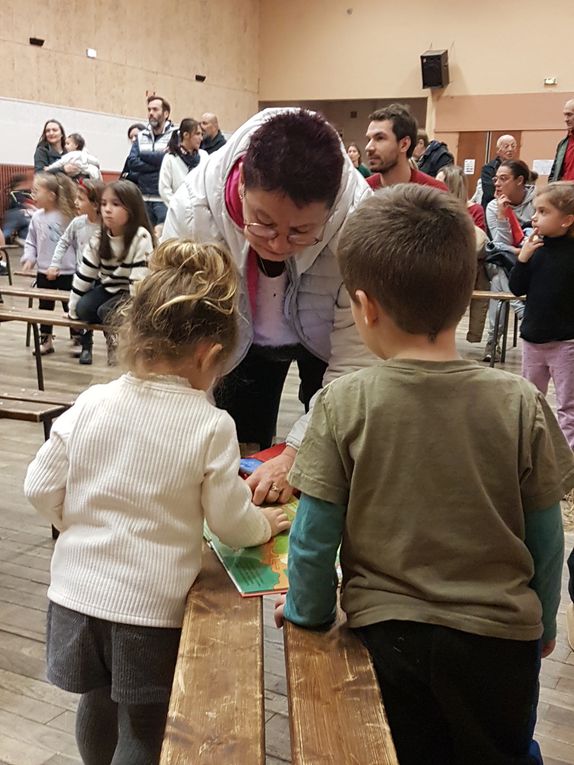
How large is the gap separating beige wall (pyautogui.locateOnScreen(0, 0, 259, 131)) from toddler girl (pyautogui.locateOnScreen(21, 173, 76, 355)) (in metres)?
5.43

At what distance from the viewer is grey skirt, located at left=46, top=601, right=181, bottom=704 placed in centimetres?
139

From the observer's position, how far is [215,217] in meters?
2.01

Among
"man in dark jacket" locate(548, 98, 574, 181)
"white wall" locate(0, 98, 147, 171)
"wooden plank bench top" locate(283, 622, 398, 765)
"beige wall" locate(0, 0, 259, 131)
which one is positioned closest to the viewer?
"wooden plank bench top" locate(283, 622, 398, 765)

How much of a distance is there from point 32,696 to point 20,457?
6.74 ft

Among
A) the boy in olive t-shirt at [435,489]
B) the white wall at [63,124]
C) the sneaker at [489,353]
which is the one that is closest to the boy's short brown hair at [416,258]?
the boy in olive t-shirt at [435,489]

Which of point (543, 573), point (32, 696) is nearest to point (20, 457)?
point (32, 696)

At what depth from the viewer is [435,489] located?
1.12 metres

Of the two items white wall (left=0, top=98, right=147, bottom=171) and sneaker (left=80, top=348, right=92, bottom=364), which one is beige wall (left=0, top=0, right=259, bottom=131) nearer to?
white wall (left=0, top=98, right=147, bottom=171)

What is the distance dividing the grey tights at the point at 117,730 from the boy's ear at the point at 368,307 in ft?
2.71

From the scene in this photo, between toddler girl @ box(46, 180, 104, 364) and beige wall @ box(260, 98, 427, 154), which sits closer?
toddler girl @ box(46, 180, 104, 364)

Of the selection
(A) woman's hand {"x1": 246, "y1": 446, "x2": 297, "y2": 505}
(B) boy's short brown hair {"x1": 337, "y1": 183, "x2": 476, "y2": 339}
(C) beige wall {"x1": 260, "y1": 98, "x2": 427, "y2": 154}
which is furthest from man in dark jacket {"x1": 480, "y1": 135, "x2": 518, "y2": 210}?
(C) beige wall {"x1": 260, "y1": 98, "x2": 427, "y2": 154}

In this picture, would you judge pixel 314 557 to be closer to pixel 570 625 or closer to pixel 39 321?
pixel 570 625

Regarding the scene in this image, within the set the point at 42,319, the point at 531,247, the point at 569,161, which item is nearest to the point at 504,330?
the point at 569,161

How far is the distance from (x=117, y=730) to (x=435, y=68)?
14.5m
